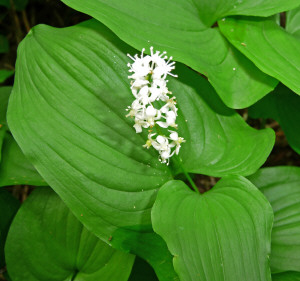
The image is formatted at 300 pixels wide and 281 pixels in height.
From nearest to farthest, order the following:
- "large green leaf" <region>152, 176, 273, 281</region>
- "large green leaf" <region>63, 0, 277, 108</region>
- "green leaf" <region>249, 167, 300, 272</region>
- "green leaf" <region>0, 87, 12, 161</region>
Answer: "large green leaf" <region>152, 176, 273, 281</region>
"large green leaf" <region>63, 0, 277, 108</region>
"green leaf" <region>249, 167, 300, 272</region>
"green leaf" <region>0, 87, 12, 161</region>

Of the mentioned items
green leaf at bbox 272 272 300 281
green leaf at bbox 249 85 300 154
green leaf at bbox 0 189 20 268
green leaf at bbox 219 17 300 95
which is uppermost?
green leaf at bbox 219 17 300 95

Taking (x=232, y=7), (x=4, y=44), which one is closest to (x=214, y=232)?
(x=232, y=7)

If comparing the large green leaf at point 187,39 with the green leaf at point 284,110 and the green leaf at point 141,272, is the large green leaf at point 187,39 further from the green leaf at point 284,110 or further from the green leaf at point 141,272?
the green leaf at point 141,272

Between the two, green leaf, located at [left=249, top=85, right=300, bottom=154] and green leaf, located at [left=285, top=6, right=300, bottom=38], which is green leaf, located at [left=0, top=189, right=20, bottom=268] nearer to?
green leaf, located at [left=249, top=85, right=300, bottom=154]

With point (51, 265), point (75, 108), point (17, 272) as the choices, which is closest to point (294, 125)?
point (75, 108)

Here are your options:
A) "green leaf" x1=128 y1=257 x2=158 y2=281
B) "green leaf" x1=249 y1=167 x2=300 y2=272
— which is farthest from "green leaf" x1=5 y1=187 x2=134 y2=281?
"green leaf" x1=249 y1=167 x2=300 y2=272

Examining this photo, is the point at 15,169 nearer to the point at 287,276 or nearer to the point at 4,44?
the point at 4,44

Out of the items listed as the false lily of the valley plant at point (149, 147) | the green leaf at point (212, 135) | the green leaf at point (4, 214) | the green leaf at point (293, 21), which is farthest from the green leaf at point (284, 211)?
the green leaf at point (4, 214)
